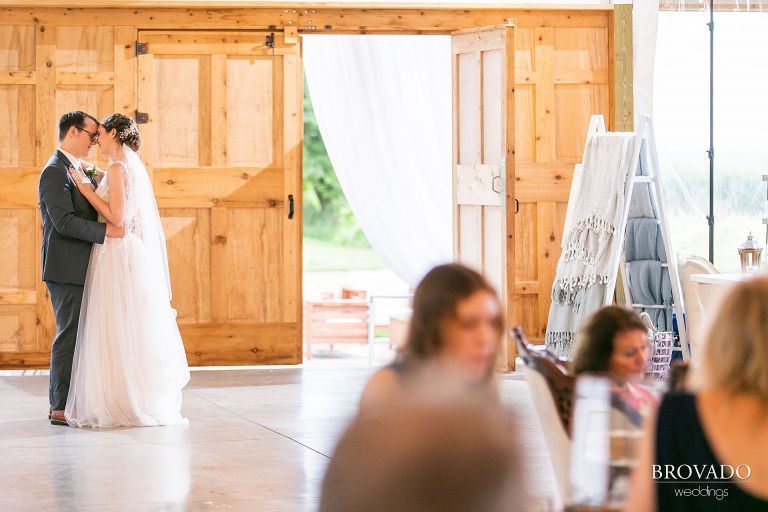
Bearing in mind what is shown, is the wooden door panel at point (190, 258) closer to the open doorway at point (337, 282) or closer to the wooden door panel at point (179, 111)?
the wooden door panel at point (179, 111)

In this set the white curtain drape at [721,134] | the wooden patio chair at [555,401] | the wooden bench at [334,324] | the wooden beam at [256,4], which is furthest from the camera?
the wooden bench at [334,324]

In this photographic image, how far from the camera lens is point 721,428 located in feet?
6.12

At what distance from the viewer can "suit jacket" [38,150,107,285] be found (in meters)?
5.45

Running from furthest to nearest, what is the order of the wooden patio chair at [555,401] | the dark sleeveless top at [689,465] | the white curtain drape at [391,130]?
the white curtain drape at [391,130] < the wooden patio chair at [555,401] < the dark sleeveless top at [689,465]

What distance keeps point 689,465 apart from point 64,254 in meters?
4.21

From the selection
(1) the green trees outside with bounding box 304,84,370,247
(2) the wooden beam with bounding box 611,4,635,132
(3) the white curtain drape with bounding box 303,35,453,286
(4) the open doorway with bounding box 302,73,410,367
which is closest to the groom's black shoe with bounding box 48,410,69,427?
(3) the white curtain drape with bounding box 303,35,453,286

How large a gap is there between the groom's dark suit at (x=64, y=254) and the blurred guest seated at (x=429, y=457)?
4.64 m

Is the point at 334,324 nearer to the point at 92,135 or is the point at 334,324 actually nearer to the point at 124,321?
the point at 124,321

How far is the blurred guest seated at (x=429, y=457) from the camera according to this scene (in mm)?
1066

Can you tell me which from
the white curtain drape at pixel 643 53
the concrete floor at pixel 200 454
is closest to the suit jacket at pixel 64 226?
the concrete floor at pixel 200 454

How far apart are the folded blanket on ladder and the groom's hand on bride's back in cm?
268

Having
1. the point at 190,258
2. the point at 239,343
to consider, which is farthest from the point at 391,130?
the point at 239,343

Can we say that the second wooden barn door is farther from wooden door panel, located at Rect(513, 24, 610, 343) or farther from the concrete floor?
wooden door panel, located at Rect(513, 24, 610, 343)

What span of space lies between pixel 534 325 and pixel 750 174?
184 cm
